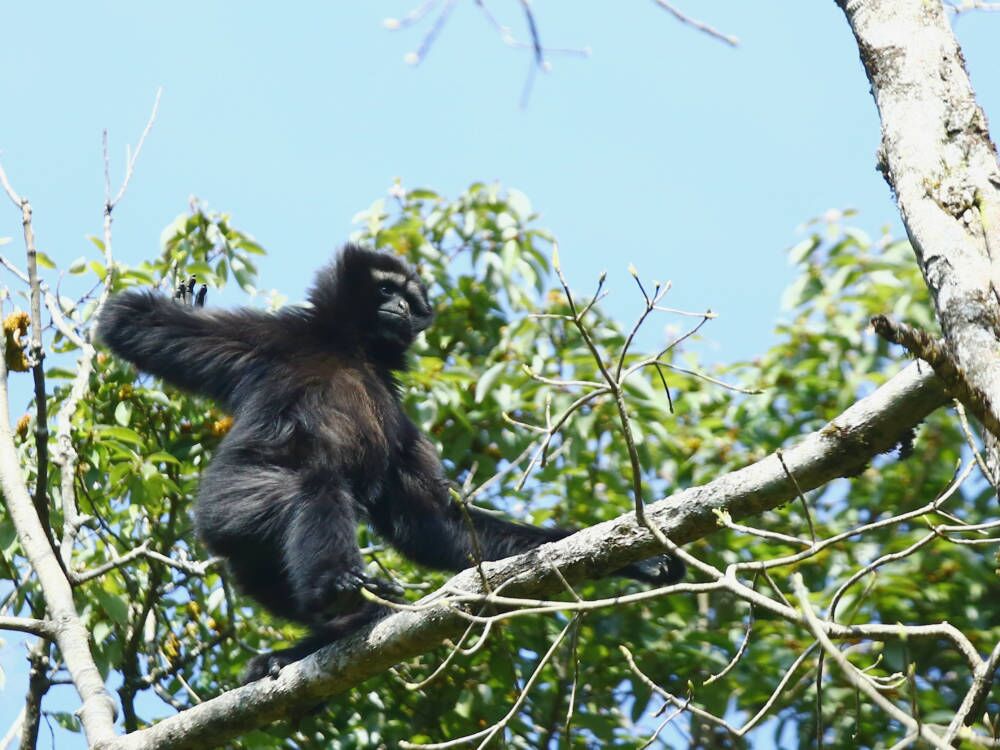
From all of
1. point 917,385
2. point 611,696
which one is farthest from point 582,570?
point 611,696

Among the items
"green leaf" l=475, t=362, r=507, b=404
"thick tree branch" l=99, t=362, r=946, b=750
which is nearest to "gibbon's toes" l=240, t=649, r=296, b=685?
"thick tree branch" l=99, t=362, r=946, b=750

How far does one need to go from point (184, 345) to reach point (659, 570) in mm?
3085

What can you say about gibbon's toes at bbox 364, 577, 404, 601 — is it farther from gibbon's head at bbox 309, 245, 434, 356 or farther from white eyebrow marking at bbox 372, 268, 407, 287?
white eyebrow marking at bbox 372, 268, 407, 287

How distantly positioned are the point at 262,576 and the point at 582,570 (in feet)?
8.95

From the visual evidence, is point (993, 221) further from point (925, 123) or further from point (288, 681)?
point (288, 681)

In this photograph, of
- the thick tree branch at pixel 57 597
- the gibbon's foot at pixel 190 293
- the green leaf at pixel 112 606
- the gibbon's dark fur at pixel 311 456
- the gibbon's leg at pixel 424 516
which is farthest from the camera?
the gibbon's foot at pixel 190 293

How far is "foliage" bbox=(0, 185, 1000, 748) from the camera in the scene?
7352mm

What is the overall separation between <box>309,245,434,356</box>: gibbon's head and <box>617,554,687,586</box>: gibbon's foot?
8.42ft

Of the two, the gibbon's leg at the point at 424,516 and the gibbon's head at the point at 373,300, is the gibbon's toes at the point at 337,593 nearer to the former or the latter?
the gibbon's leg at the point at 424,516

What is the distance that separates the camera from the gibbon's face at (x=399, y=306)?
322 inches

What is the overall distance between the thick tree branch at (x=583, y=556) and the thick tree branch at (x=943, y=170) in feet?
2.45

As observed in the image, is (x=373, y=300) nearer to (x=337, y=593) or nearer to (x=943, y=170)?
(x=337, y=593)

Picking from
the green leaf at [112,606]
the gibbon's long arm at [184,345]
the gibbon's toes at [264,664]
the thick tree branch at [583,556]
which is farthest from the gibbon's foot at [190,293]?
the thick tree branch at [583,556]

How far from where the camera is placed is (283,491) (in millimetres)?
6641
